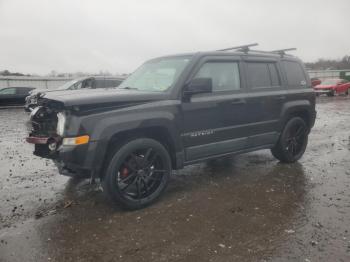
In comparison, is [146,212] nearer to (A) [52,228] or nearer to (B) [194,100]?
(A) [52,228]

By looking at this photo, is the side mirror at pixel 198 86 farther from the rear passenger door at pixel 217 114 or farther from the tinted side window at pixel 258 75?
the tinted side window at pixel 258 75

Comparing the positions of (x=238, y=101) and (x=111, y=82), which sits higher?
(x=111, y=82)

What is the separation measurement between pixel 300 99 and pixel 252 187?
2268 millimetres

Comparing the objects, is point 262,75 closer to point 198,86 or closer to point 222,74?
point 222,74

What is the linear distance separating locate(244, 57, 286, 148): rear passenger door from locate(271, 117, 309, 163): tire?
0.80ft

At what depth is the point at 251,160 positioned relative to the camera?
6383mm

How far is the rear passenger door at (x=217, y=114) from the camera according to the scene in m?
4.43

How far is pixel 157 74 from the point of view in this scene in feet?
16.0

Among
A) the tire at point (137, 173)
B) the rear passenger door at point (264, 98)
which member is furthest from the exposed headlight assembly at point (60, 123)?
the rear passenger door at point (264, 98)

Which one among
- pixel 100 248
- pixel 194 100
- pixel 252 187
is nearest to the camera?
pixel 100 248

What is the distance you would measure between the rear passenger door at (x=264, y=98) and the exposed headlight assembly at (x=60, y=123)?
2.84 metres

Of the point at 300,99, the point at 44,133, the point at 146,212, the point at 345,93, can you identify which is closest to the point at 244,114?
the point at 300,99

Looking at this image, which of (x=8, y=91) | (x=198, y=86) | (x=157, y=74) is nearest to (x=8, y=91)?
(x=8, y=91)

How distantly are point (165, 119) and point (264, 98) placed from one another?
6.72ft
